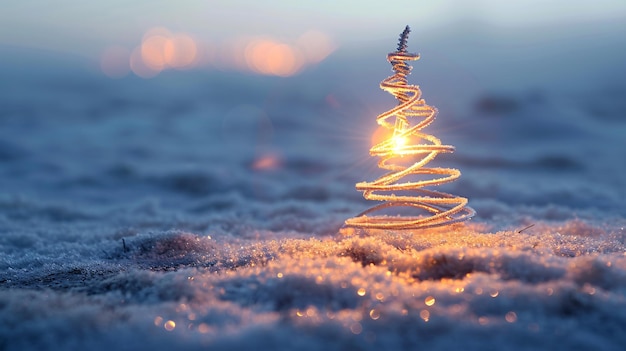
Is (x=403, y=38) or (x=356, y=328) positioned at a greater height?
(x=403, y=38)

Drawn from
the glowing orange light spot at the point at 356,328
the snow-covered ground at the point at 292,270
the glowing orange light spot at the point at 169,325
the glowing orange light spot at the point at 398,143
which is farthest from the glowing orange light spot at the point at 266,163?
the glowing orange light spot at the point at 356,328

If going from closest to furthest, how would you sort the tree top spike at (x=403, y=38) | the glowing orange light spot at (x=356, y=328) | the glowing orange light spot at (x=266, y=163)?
the glowing orange light spot at (x=356, y=328)
the tree top spike at (x=403, y=38)
the glowing orange light spot at (x=266, y=163)

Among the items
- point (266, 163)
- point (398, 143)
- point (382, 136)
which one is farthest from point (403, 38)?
point (266, 163)

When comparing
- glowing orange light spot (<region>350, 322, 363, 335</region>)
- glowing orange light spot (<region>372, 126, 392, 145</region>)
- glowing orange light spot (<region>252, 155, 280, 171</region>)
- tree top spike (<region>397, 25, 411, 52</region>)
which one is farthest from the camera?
glowing orange light spot (<region>252, 155, 280, 171</region>)

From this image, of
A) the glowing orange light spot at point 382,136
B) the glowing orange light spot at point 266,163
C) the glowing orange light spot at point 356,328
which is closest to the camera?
the glowing orange light spot at point 356,328

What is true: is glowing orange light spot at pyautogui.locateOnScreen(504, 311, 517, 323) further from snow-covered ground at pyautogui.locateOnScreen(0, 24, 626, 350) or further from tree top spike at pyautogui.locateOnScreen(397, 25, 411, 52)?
tree top spike at pyautogui.locateOnScreen(397, 25, 411, 52)

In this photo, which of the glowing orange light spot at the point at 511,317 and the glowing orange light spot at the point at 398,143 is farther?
the glowing orange light spot at the point at 398,143

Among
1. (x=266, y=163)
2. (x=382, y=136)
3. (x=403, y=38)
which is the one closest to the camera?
(x=403, y=38)

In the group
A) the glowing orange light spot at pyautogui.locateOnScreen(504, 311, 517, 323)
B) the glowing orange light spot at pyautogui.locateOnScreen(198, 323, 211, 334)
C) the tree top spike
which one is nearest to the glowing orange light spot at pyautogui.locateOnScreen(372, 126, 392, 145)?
the tree top spike

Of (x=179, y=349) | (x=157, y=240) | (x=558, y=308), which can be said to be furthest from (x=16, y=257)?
(x=558, y=308)

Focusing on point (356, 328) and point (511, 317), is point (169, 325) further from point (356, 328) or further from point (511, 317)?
Result: point (511, 317)

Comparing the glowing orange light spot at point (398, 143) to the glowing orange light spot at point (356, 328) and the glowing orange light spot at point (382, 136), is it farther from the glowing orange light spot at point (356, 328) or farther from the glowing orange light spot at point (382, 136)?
the glowing orange light spot at point (356, 328)
